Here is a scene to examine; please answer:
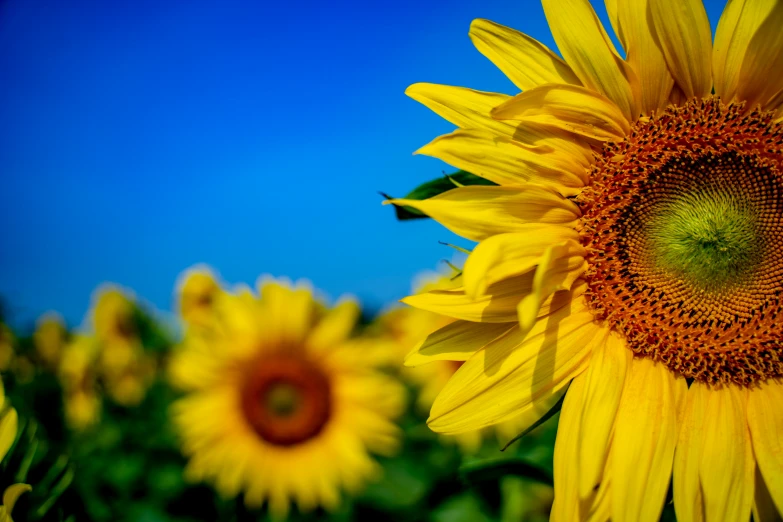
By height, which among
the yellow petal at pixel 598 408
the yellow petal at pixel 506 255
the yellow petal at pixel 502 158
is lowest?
the yellow petal at pixel 598 408

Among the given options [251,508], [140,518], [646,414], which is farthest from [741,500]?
[140,518]

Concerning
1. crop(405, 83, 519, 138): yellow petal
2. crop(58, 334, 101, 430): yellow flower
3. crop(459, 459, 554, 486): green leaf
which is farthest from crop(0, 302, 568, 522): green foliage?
crop(405, 83, 519, 138): yellow petal

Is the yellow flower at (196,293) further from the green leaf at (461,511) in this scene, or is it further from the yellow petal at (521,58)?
the yellow petal at (521,58)

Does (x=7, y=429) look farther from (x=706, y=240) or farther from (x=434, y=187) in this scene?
(x=706, y=240)

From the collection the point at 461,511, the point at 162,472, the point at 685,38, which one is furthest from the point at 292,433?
the point at 685,38

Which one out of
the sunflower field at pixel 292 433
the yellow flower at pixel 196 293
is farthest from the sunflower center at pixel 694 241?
the yellow flower at pixel 196 293

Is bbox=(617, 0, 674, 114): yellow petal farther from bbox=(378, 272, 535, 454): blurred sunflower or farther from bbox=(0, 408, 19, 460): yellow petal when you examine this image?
bbox=(378, 272, 535, 454): blurred sunflower
